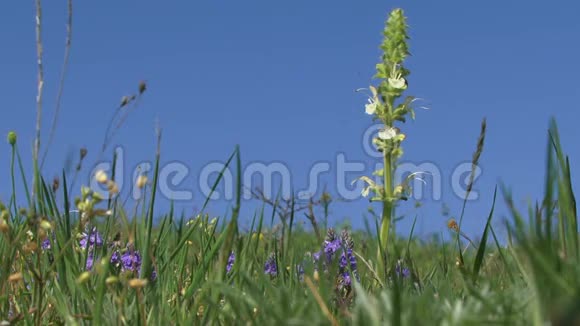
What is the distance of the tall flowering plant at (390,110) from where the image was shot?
14.7 ft

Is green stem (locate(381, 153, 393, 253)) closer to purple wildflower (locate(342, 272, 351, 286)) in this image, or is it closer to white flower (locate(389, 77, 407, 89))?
purple wildflower (locate(342, 272, 351, 286))

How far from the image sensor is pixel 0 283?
10.3ft

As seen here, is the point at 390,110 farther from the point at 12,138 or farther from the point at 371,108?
the point at 12,138

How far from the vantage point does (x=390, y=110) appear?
4.67 metres

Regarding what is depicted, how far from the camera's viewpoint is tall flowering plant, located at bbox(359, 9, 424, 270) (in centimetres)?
449

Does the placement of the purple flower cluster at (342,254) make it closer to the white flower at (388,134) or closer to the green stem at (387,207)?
the green stem at (387,207)

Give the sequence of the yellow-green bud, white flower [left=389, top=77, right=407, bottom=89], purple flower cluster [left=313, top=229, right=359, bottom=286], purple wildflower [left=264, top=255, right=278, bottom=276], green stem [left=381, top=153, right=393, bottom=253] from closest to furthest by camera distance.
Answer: the yellow-green bud, green stem [left=381, top=153, right=393, bottom=253], purple flower cluster [left=313, top=229, right=359, bottom=286], white flower [left=389, top=77, right=407, bottom=89], purple wildflower [left=264, top=255, right=278, bottom=276]

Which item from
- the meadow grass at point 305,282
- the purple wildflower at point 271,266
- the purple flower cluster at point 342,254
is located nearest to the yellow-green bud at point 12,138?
the meadow grass at point 305,282

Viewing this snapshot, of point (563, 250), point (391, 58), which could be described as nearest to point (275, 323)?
point (563, 250)

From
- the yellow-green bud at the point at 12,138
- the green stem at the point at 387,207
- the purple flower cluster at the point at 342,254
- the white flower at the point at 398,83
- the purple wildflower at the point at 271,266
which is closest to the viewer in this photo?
the yellow-green bud at the point at 12,138

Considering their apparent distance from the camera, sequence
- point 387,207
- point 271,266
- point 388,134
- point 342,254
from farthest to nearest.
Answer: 1. point 271,266
2. point 342,254
3. point 388,134
4. point 387,207

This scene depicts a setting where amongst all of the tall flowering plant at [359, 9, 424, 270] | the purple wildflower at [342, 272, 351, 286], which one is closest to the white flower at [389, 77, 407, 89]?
the tall flowering plant at [359, 9, 424, 270]

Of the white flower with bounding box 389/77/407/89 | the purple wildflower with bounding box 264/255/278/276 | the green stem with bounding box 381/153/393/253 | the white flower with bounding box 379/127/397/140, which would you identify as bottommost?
the purple wildflower with bounding box 264/255/278/276

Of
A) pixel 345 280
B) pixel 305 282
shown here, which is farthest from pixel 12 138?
pixel 345 280
